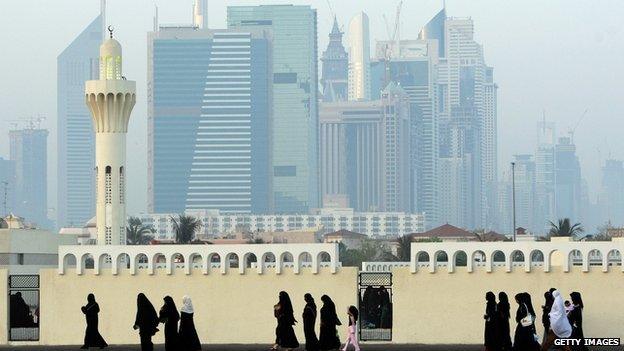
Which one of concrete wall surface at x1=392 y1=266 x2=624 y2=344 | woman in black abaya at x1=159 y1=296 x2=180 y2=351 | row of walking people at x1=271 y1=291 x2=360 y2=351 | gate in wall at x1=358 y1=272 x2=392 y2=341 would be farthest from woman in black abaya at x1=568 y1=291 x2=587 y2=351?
gate in wall at x1=358 y1=272 x2=392 y2=341

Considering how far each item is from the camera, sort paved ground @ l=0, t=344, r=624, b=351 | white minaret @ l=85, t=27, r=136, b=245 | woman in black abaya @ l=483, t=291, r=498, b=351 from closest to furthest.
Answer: woman in black abaya @ l=483, t=291, r=498, b=351
paved ground @ l=0, t=344, r=624, b=351
white minaret @ l=85, t=27, r=136, b=245

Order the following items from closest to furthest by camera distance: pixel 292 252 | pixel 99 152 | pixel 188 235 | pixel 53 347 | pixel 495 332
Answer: pixel 495 332
pixel 53 347
pixel 292 252
pixel 99 152
pixel 188 235

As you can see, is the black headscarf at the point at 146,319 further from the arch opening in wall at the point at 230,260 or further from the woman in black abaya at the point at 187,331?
the arch opening in wall at the point at 230,260

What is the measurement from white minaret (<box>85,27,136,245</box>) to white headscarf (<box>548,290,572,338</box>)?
2906 centimetres

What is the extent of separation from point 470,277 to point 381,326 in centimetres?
274

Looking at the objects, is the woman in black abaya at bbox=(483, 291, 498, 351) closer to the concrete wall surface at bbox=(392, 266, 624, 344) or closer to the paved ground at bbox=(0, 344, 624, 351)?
the paved ground at bbox=(0, 344, 624, 351)

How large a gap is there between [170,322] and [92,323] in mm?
6947

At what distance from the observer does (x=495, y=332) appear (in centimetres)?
3600

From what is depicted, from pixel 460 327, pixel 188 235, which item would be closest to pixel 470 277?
pixel 460 327

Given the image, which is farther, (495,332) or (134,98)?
(134,98)

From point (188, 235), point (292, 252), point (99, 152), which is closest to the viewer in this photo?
point (292, 252)

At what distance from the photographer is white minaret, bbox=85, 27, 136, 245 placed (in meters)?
60.6

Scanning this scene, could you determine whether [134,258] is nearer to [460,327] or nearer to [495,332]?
[460,327]

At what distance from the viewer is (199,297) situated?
161 feet
